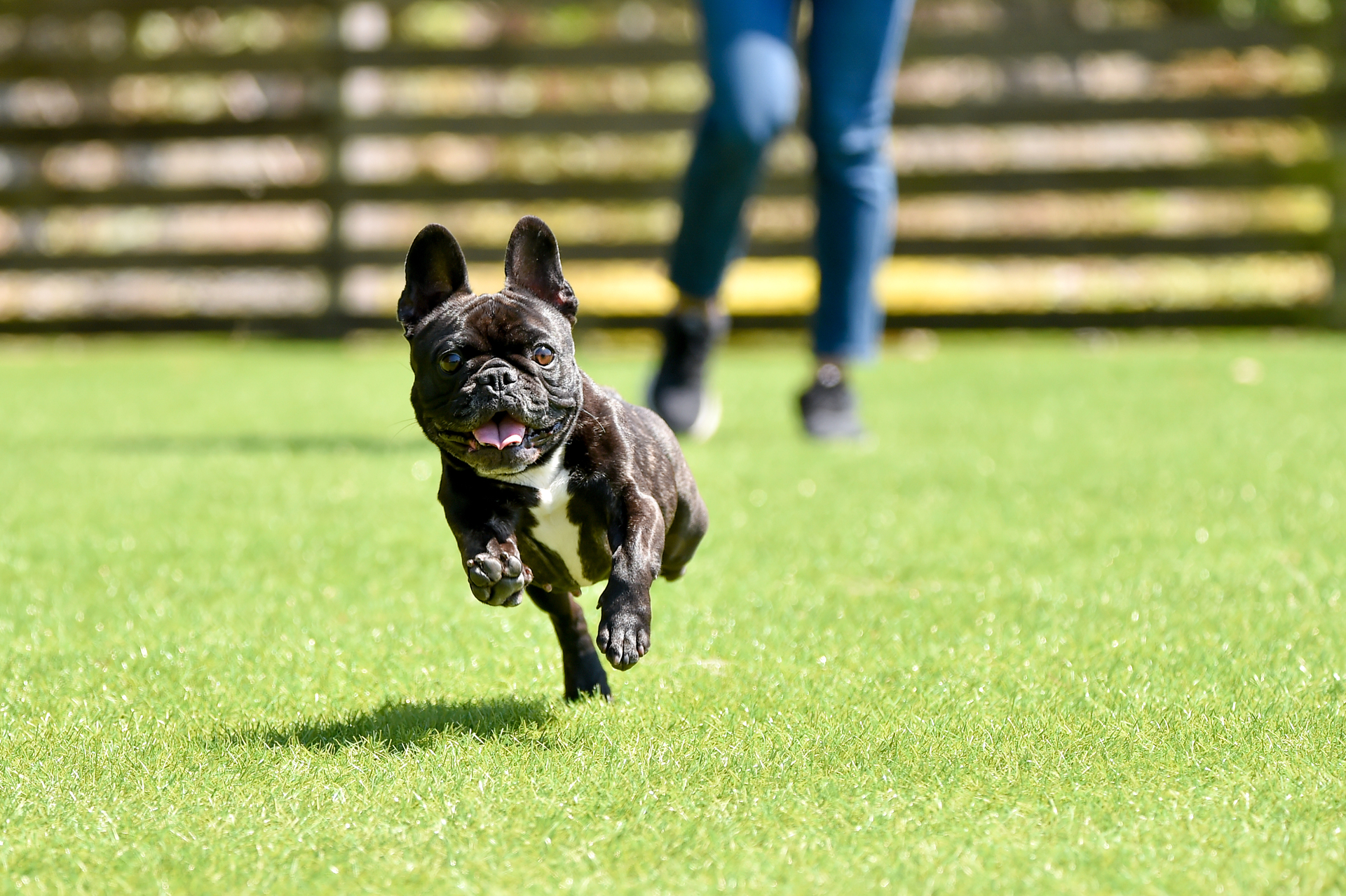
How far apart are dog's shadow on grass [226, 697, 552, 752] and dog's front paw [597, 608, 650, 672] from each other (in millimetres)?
195

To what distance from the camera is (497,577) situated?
1712 mm

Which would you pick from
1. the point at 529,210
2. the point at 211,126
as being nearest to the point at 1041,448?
the point at 529,210

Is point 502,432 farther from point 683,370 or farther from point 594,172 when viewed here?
point 594,172

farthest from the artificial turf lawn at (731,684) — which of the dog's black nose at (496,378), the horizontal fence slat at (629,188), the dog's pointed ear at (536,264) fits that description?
the horizontal fence slat at (629,188)

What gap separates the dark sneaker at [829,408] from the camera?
417 cm

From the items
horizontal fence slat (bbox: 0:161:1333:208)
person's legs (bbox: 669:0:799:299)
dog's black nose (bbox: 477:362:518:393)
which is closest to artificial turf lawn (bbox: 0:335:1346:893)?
dog's black nose (bbox: 477:362:518:393)

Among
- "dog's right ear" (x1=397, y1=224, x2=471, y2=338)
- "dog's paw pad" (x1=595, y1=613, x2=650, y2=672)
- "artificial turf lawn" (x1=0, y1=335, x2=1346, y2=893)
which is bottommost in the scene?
"artificial turf lawn" (x1=0, y1=335, x2=1346, y2=893)

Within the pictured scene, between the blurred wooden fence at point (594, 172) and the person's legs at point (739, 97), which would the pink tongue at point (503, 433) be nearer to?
the person's legs at point (739, 97)

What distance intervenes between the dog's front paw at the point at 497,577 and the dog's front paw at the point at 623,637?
10 centimetres

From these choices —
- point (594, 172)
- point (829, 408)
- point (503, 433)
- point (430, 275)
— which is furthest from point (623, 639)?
point (594, 172)

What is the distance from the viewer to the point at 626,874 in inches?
55.7

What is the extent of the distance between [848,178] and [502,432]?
252cm

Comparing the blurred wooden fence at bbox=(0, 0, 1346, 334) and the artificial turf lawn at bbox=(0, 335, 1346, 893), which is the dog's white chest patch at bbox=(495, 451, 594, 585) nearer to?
the artificial turf lawn at bbox=(0, 335, 1346, 893)

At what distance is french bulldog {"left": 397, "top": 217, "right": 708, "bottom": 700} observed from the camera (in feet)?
5.71
